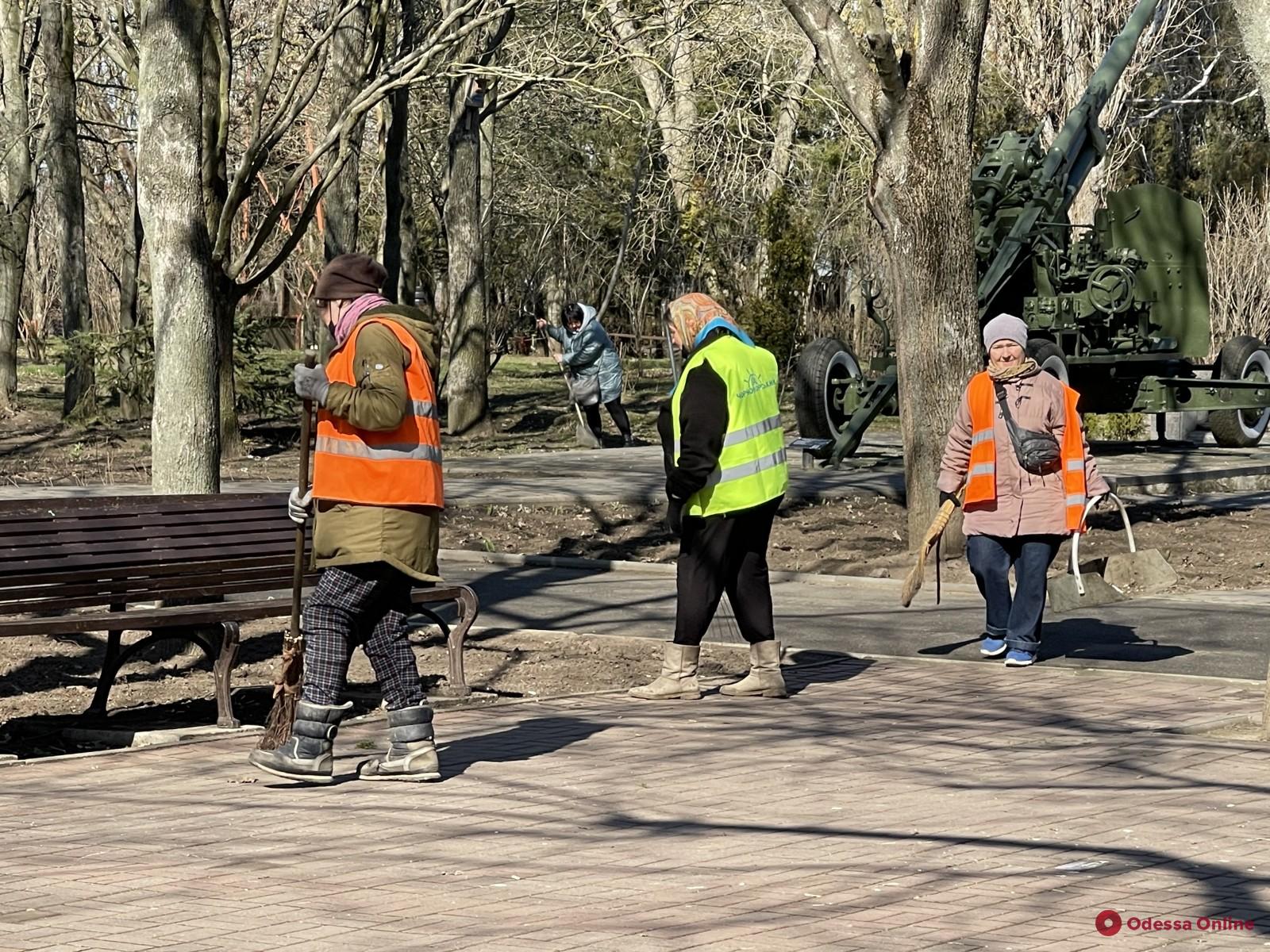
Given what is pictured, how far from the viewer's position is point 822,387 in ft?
62.4

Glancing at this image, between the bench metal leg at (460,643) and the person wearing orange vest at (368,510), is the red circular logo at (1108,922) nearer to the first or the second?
the person wearing orange vest at (368,510)

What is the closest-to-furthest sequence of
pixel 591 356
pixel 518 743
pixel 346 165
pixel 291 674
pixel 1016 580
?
pixel 291 674 → pixel 518 743 → pixel 1016 580 → pixel 591 356 → pixel 346 165

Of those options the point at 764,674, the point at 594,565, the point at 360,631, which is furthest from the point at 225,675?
the point at 594,565

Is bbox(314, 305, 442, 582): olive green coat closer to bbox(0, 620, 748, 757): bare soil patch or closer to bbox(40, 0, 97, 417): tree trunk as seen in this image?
bbox(0, 620, 748, 757): bare soil patch

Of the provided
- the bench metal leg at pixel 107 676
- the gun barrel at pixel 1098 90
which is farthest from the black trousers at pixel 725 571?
the gun barrel at pixel 1098 90

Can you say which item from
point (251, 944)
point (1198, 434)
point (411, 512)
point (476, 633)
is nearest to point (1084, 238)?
point (1198, 434)

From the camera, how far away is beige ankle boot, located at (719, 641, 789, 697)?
9.05m

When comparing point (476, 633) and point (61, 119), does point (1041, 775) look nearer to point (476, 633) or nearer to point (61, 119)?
point (476, 633)

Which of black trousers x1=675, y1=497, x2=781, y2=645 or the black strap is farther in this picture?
the black strap

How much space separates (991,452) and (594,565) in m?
4.33

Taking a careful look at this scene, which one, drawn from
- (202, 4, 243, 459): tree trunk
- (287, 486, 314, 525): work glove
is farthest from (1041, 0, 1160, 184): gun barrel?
(287, 486, 314, 525): work glove

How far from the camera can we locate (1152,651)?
10.3m

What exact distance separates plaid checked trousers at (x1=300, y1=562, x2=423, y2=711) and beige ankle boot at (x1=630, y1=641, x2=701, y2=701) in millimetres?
1941

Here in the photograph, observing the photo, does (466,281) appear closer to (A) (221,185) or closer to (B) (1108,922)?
(A) (221,185)
